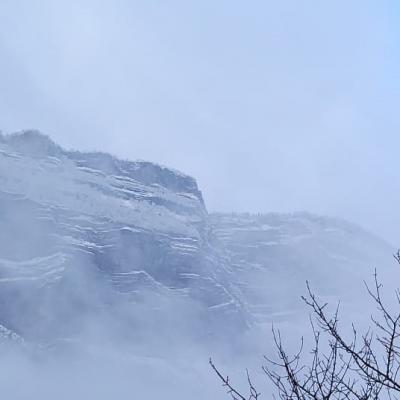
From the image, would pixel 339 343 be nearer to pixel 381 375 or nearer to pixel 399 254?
pixel 381 375

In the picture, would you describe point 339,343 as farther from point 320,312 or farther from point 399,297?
point 399,297

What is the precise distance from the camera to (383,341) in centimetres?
920

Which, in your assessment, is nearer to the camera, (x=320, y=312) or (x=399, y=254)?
(x=320, y=312)

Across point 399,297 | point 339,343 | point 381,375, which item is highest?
point 399,297

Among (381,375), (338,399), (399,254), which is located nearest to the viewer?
(381,375)

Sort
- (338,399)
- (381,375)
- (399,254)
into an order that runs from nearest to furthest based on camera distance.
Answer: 1. (381,375)
2. (338,399)
3. (399,254)

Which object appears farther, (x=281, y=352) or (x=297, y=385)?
(x=281, y=352)

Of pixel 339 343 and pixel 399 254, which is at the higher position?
pixel 399 254

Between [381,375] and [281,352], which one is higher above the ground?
[281,352]

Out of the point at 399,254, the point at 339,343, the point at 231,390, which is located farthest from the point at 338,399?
the point at 399,254

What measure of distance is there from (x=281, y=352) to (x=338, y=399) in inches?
34.6

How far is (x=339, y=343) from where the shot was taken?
9.02m

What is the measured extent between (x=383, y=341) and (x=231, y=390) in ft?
6.09

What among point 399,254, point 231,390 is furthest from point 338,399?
point 399,254
